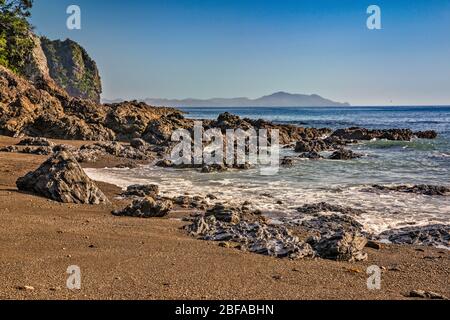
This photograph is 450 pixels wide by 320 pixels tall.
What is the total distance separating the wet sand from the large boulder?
4.13 ft

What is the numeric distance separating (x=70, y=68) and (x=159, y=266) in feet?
632

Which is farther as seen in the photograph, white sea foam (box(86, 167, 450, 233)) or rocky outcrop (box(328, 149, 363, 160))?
rocky outcrop (box(328, 149, 363, 160))

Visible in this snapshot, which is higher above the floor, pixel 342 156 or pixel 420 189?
pixel 342 156

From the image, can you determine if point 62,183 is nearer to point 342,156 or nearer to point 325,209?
point 325,209

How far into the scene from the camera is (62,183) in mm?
11750

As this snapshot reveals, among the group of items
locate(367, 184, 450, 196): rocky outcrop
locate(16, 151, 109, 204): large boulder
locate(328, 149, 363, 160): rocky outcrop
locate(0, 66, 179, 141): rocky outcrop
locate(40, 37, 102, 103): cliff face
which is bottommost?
locate(367, 184, 450, 196): rocky outcrop

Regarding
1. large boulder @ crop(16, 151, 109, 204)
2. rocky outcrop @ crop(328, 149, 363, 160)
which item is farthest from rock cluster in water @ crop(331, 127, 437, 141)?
large boulder @ crop(16, 151, 109, 204)

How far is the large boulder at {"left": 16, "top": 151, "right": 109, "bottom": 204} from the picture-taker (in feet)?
38.2

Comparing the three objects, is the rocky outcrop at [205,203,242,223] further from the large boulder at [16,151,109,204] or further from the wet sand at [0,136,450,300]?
the large boulder at [16,151,109,204]

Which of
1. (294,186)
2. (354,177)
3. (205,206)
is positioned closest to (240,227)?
(205,206)

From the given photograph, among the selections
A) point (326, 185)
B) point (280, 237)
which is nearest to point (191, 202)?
point (280, 237)

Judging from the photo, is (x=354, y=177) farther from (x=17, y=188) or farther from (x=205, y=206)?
(x=17, y=188)

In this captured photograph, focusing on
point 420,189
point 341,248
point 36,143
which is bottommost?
point 420,189

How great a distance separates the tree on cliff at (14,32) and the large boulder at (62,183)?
3415cm
